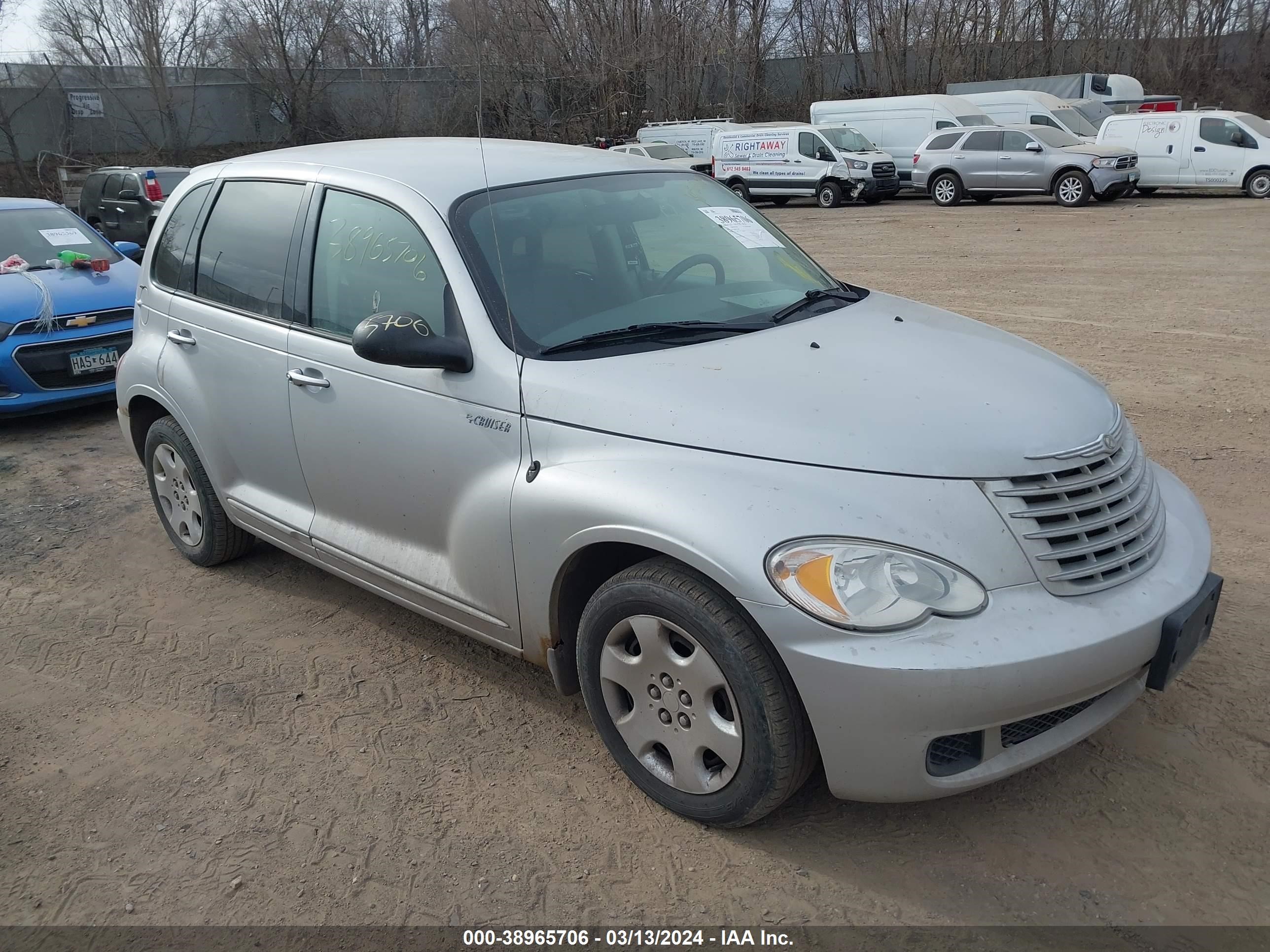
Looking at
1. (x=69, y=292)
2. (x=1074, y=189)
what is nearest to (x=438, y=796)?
(x=69, y=292)

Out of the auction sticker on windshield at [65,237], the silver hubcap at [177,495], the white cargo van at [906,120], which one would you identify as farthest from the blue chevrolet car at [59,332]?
the white cargo van at [906,120]

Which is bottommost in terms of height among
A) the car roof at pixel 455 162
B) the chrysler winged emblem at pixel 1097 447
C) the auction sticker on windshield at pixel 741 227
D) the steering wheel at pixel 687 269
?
the chrysler winged emblem at pixel 1097 447

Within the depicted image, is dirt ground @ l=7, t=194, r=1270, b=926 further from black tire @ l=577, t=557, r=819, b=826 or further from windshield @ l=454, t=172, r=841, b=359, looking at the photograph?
windshield @ l=454, t=172, r=841, b=359

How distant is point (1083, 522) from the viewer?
271cm

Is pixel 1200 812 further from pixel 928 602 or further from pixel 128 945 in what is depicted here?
pixel 128 945

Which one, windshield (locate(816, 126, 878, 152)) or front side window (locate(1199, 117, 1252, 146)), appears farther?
windshield (locate(816, 126, 878, 152))

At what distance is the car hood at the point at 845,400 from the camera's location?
2693mm

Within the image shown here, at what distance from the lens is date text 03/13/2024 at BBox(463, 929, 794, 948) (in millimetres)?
2559

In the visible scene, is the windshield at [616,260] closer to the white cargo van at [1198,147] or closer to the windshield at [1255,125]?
the white cargo van at [1198,147]

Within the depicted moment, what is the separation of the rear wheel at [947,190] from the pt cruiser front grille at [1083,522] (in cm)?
2067

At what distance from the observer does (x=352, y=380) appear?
3.60 metres

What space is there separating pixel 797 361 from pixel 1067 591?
3.32ft

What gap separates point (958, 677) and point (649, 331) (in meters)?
1.47

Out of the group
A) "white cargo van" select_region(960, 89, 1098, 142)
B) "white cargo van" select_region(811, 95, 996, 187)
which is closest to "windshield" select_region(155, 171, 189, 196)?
"white cargo van" select_region(811, 95, 996, 187)
